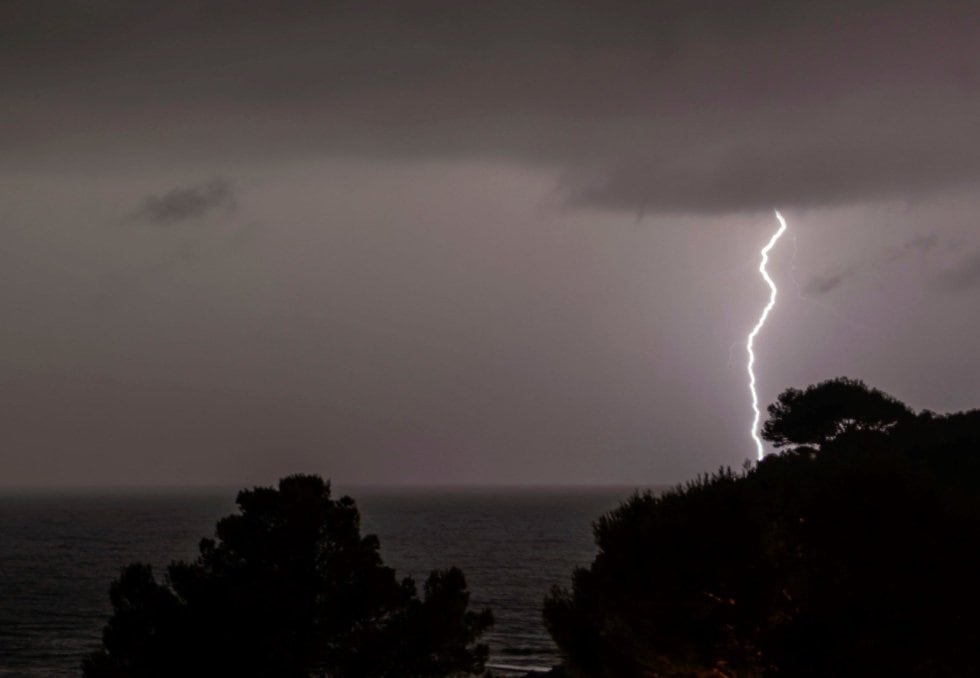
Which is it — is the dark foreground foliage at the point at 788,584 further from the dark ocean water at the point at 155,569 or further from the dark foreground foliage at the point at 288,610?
the dark ocean water at the point at 155,569

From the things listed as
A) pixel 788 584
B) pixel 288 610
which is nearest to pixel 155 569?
pixel 288 610

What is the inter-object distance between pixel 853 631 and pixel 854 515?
332 centimetres

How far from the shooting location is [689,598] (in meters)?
28.5

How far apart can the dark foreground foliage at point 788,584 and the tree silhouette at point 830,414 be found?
48133 millimetres

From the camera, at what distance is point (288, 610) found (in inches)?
1246

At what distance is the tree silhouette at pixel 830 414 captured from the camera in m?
78.9

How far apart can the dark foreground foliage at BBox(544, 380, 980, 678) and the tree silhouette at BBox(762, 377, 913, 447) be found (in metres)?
48.1

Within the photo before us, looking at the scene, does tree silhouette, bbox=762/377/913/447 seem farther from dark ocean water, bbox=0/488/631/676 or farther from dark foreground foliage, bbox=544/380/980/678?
dark foreground foliage, bbox=544/380/980/678

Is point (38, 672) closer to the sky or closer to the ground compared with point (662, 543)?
closer to the ground

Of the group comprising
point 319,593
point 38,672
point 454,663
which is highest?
point 319,593

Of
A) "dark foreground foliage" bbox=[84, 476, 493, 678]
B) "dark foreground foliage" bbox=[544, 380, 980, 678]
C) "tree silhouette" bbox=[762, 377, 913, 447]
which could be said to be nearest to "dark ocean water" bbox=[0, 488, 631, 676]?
"tree silhouette" bbox=[762, 377, 913, 447]

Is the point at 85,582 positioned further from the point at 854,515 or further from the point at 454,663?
the point at 854,515

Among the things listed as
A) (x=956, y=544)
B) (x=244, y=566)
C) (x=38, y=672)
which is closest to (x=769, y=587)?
(x=956, y=544)

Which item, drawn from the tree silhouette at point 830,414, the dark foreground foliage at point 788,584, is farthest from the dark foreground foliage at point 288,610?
the tree silhouette at point 830,414
